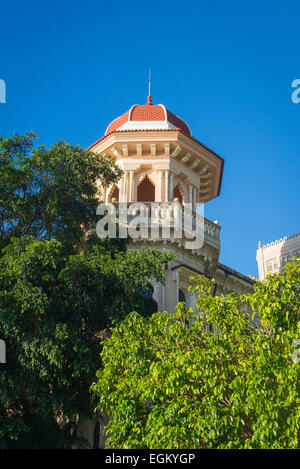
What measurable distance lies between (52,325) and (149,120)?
11965 mm

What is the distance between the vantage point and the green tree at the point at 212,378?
9.99 m

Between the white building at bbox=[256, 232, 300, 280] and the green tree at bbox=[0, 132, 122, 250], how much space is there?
114 ft

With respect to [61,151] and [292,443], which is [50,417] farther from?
[61,151]

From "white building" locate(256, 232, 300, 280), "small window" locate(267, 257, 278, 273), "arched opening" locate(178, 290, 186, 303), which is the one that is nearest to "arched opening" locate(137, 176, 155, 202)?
"arched opening" locate(178, 290, 186, 303)

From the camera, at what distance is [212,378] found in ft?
36.1

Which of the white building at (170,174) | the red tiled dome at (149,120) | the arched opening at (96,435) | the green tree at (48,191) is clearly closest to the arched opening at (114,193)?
the white building at (170,174)

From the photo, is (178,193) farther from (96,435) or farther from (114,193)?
(96,435)

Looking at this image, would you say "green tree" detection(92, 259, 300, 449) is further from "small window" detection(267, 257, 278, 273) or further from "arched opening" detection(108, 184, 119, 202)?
"small window" detection(267, 257, 278, 273)

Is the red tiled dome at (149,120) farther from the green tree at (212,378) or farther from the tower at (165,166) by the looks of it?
the green tree at (212,378)

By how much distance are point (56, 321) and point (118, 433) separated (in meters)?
4.03

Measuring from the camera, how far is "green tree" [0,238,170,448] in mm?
13773

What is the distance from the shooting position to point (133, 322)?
1318 cm
